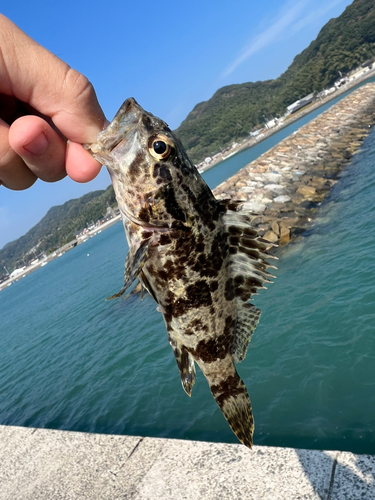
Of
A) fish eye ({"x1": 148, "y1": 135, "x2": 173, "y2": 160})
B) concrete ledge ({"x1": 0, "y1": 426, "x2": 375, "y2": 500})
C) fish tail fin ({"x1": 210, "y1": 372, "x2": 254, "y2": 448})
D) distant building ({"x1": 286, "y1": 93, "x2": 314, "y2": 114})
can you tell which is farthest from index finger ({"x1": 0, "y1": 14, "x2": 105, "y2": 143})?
distant building ({"x1": 286, "y1": 93, "x2": 314, "y2": 114})

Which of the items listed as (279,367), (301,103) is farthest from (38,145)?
(301,103)

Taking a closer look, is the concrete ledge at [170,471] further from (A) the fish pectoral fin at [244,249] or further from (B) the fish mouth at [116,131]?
(B) the fish mouth at [116,131]

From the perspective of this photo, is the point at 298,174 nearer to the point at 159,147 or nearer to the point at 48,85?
the point at 159,147

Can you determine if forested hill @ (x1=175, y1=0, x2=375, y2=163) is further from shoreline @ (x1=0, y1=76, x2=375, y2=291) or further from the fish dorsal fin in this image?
the fish dorsal fin

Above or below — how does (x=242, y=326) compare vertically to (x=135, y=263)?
below

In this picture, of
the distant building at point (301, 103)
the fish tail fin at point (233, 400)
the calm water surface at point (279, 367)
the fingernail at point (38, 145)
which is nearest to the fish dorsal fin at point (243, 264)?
the fish tail fin at point (233, 400)

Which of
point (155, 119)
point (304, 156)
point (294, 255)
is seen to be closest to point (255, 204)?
point (294, 255)

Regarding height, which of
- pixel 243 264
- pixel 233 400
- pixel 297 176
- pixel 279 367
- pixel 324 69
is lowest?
pixel 279 367
